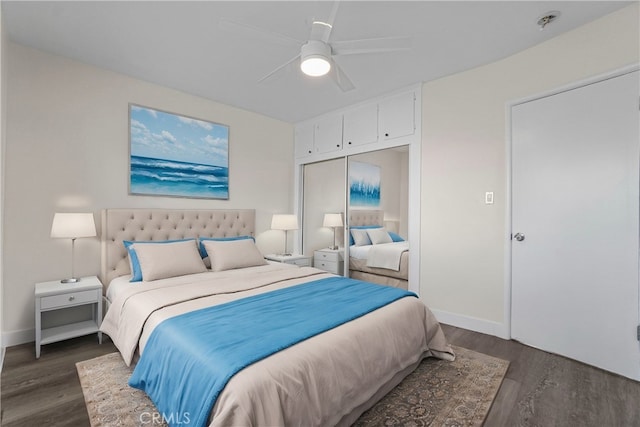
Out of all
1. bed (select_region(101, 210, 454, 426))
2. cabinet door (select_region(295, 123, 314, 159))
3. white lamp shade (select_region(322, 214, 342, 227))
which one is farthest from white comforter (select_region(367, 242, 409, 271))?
cabinet door (select_region(295, 123, 314, 159))

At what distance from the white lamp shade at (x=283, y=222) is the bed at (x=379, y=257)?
2.75 ft

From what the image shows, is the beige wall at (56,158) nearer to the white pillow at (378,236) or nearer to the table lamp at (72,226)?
the table lamp at (72,226)

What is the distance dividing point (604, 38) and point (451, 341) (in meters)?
2.78

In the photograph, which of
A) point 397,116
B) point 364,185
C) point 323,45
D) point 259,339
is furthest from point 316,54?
point 364,185

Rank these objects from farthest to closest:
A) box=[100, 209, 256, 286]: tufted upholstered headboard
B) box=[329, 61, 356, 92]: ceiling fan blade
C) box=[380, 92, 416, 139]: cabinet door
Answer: box=[380, 92, 416, 139]: cabinet door, box=[100, 209, 256, 286]: tufted upholstered headboard, box=[329, 61, 356, 92]: ceiling fan blade

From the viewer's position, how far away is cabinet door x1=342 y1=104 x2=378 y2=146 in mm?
3883

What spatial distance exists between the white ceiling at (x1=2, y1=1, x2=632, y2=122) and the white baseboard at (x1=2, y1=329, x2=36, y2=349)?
8.39 feet

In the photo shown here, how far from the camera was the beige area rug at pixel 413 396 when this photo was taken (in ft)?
5.65

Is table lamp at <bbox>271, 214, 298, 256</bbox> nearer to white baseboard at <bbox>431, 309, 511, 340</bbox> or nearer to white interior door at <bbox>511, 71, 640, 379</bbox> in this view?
white baseboard at <bbox>431, 309, 511, 340</bbox>

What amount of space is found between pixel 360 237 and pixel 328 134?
1600 millimetres

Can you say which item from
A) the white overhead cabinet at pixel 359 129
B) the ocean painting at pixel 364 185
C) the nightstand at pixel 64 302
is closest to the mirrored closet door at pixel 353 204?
the ocean painting at pixel 364 185

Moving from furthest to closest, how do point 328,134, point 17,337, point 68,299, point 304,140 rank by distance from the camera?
point 304,140 → point 328,134 → point 17,337 → point 68,299

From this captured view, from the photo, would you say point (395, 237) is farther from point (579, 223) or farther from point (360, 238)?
point (579, 223)

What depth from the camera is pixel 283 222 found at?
4.31 meters
